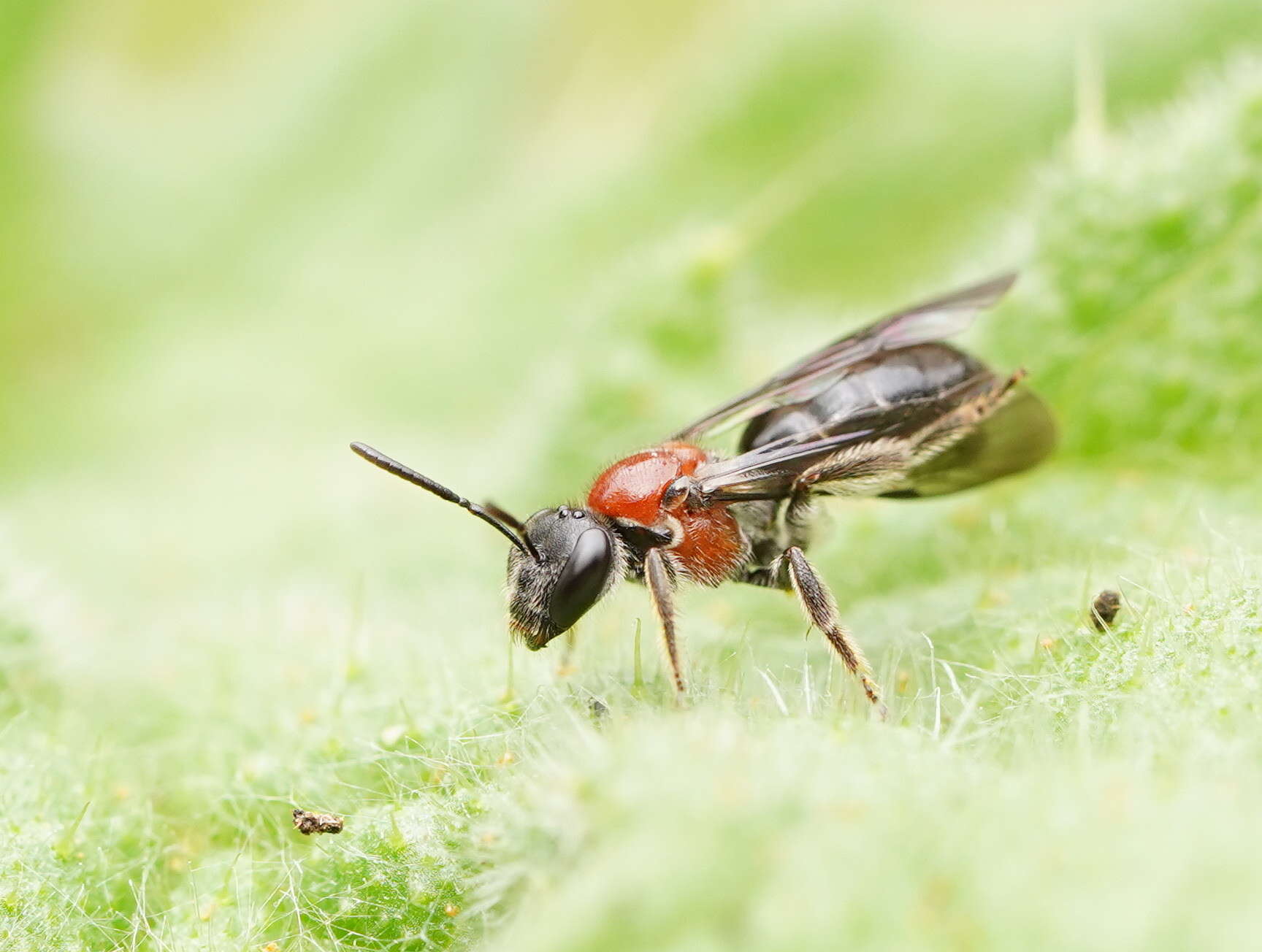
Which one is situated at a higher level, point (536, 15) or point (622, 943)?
point (536, 15)

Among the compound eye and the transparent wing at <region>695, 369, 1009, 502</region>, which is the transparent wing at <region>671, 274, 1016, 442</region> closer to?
the transparent wing at <region>695, 369, 1009, 502</region>

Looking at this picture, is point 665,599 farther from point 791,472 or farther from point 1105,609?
point 1105,609

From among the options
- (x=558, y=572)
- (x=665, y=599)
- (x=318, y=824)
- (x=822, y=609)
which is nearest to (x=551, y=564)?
(x=558, y=572)

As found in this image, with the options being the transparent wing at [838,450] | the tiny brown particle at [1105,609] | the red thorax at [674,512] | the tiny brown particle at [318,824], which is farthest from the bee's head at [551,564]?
the tiny brown particle at [1105,609]

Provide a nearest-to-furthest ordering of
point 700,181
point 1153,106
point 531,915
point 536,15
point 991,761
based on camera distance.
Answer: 1. point 531,915
2. point 991,761
3. point 1153,106
4. point 700,181
5. point 536,15

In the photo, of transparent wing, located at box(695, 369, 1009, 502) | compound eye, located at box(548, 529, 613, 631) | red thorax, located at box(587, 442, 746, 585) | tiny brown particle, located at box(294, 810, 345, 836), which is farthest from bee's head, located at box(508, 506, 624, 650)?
tiny brown particle, located at box(294, 810, 345, 836)

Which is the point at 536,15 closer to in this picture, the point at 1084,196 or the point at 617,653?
the point at 1084,196

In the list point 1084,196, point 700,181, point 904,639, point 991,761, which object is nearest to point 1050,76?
point 700,181

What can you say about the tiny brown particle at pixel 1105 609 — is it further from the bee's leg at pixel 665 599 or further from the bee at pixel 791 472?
the bee's leg at pixel 665 599
